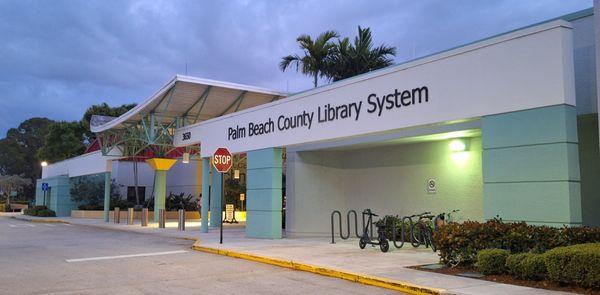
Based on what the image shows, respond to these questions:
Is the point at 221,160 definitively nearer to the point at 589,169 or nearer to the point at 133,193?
the point at 589,169

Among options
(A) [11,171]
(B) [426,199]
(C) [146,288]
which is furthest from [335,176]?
(A) [11,171]

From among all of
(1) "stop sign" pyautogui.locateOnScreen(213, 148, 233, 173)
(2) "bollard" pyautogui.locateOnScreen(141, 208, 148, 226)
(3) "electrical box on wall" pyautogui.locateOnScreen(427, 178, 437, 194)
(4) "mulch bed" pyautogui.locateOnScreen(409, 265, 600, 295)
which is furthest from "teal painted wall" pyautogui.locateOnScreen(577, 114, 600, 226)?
(2) "bollard" pyautogui.locateOnScreen(141, 208, 148, 226)

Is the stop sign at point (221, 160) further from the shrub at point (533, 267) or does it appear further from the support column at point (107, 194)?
the support column at point (107, 194)

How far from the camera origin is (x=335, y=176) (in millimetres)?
19125

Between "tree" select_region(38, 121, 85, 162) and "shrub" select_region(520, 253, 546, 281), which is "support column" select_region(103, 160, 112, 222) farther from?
"shrub" select_region(520, 253, 546, 281)

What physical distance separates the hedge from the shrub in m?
0.65

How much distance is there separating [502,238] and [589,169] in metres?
3.98

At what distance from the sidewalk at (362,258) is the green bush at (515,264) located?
44 centimetres

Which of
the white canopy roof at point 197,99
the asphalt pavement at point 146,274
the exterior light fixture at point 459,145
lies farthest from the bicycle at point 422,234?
the white canopy roof at point 197,99

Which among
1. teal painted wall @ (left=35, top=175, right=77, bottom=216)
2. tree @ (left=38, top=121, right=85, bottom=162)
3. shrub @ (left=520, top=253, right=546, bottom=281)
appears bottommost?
shrub @ (left=520, top=253, right=546, bottom=281)

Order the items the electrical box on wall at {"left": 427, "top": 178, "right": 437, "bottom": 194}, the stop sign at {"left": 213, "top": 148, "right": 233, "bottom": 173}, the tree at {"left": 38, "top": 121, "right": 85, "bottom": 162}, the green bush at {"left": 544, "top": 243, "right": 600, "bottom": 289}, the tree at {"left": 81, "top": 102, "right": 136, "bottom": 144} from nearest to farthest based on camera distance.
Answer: the green bush at {"left": 544, "top": 243, "right": 600, "bottom": 289}, the electrical box on wall at {"left": 427, "top": 178, "right": 437, "bottom": 194}, the stop sign at {"left": 213, "top": 148, "right": 233, "bottom": 173}, the tree at {"left": 38, "top": 121, "right": 85, "bottom": 162}, the tree at {"left": 81, "top": 102, "right": 136, "bottom": 144}

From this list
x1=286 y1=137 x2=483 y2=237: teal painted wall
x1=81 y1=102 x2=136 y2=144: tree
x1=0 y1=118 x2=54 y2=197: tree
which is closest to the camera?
x1=286 y1=137 x2=483 y2=237: teal painted wall

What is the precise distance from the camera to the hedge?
356 inches

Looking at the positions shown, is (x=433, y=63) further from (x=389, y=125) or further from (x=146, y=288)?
(x=146, y=288)
